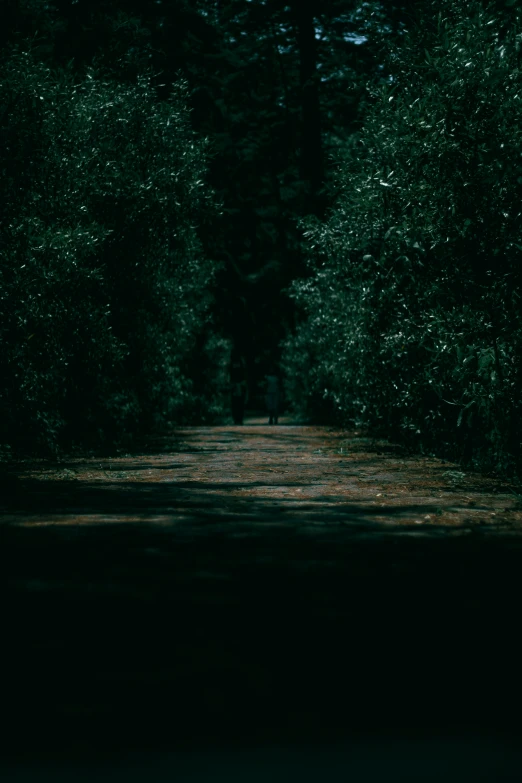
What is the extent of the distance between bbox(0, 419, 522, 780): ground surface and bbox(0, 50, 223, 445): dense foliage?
4905 millimetres

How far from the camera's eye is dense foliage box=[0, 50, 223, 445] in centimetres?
1719

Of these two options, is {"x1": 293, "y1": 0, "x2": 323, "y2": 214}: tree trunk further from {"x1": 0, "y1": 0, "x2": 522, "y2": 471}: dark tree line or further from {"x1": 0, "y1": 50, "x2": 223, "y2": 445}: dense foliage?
{"x1": 0, "y1": 50, "x2": 223, "y2": 445}: dense foliage

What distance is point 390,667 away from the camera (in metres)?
Answer: 5.61

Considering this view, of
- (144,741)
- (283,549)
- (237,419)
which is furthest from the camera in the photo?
(237,419)

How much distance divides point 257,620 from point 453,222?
353 inches

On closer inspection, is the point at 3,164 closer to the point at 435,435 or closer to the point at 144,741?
the point at 435,435

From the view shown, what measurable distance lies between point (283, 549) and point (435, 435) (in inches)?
411

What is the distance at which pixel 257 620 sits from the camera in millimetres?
6625

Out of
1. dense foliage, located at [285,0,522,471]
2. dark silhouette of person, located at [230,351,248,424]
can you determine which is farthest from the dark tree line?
dark silhouette of person, located at [230,351,248,424]

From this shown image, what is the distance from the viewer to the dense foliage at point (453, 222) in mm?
13617

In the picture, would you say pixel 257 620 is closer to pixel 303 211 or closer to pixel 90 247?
pixel 90 247

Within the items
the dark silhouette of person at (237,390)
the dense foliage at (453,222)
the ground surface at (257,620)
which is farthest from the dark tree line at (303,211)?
the ground surface at (257,620)

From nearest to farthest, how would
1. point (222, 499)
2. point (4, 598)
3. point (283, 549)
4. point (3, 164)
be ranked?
point (4, 598) → point (283, 549) → point (222, 499) → point (3, 164)

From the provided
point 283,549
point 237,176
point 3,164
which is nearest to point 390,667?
point 283,549
